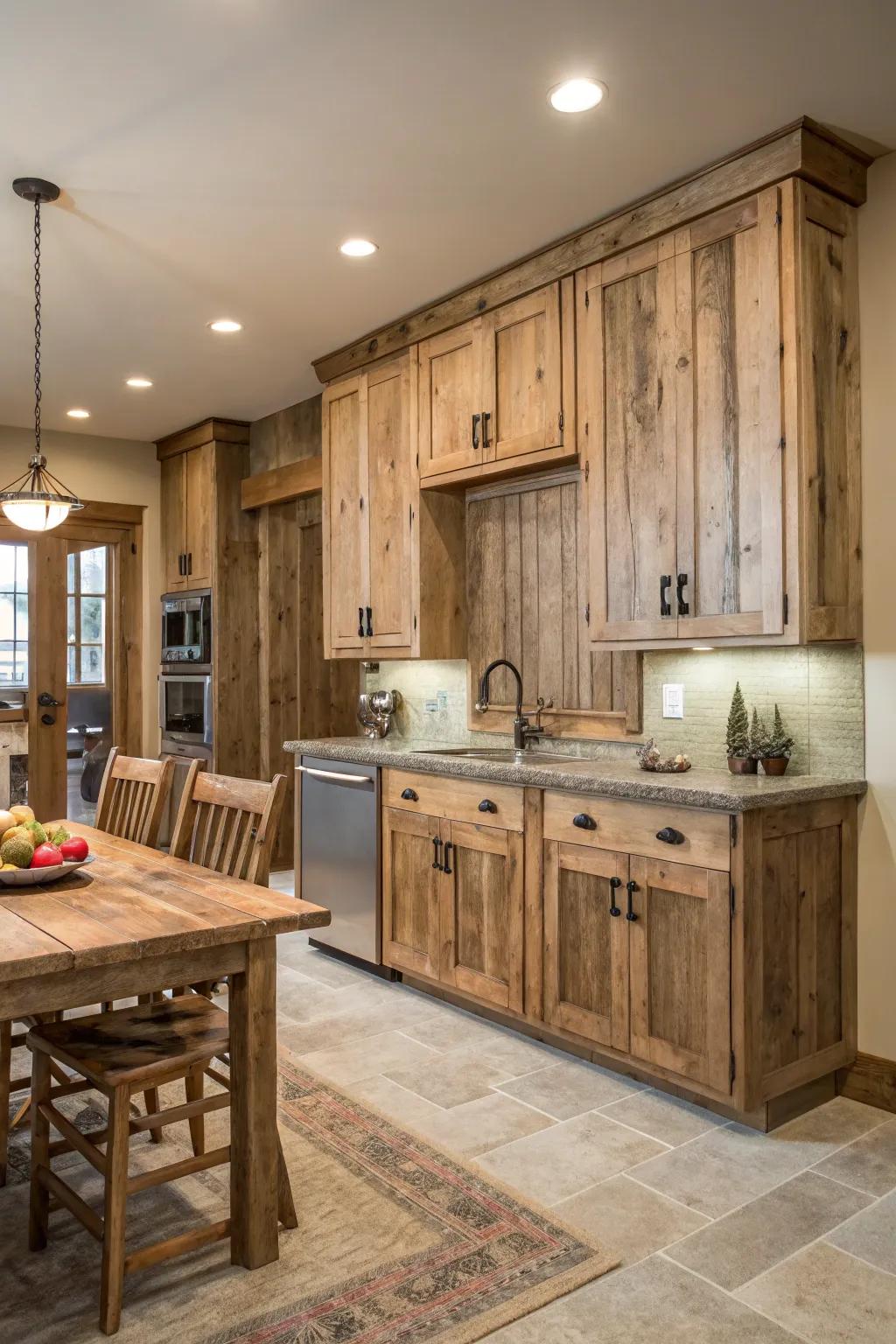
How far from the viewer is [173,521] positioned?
6.44 m

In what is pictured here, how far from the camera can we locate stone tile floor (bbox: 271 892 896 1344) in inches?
77.1

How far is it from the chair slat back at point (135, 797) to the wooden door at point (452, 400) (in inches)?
66.9

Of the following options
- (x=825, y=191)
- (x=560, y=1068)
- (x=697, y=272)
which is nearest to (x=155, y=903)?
(x=560, y=1068)

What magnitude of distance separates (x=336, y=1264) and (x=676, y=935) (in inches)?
49.8

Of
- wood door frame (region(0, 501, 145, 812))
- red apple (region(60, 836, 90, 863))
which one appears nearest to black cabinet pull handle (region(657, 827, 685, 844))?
red apple (region(60, 836, 90, 863))

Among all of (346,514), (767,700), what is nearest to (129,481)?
(346,514)

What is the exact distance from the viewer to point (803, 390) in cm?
278

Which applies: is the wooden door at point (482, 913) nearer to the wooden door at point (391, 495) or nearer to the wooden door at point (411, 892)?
the wooden door at point (411, 892)

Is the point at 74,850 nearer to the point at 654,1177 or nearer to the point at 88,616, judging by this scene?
the point at 654,1177

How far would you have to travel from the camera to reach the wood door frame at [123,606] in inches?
250

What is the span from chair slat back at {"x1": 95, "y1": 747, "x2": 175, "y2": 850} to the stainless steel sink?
1.12 meters

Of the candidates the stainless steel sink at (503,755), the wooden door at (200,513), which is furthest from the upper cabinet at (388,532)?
the wooden door at (200,513)

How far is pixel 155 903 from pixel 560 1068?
1635 millimetres

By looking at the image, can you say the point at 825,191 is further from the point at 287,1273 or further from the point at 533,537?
the point at 287,1273
